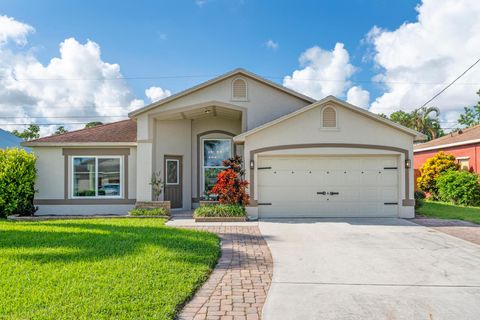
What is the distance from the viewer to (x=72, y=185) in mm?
13516

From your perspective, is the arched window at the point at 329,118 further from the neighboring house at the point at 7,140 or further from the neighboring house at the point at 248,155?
the neighboring house at the point at 7,140

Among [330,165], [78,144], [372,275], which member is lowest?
[372,275]

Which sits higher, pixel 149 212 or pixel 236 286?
pixel 149 212

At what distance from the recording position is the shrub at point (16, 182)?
12.4 meters

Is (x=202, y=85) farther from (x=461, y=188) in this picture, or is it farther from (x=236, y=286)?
(x=461, y=188)

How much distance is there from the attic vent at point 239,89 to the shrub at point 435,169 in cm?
1257

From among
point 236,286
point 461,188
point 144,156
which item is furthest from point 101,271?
point 461,188

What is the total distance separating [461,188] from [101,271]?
16742 millimetres

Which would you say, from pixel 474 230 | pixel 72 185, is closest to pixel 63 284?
pixel 72 185

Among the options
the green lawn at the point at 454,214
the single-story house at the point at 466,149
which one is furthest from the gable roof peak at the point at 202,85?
the single-story house at the point at 466,149

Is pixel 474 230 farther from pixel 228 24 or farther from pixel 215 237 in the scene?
pixel 228 24

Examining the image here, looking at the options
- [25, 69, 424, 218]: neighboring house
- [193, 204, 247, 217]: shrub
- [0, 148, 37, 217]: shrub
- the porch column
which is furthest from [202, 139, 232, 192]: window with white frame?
[0, 148, 37, 217]: shrub

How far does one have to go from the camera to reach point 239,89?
13367 millimetres

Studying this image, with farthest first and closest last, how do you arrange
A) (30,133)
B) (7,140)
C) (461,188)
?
(30,133)
(7,140)
(461,188)
